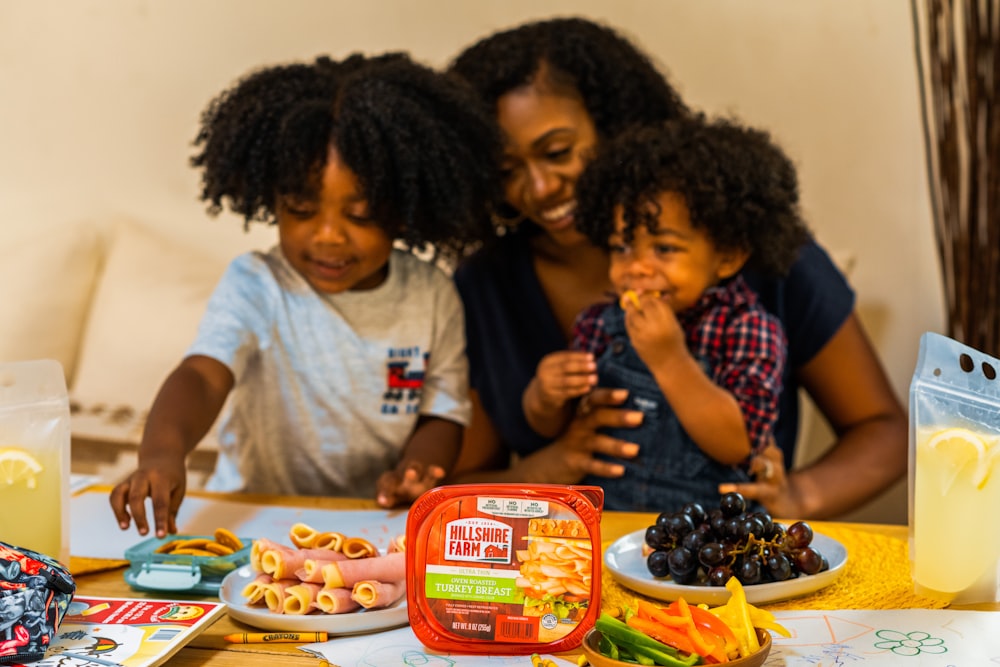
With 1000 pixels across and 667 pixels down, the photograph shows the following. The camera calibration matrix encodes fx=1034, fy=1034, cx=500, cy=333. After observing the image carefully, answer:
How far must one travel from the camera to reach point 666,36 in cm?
218

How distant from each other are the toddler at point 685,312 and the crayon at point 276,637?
25.9 inches

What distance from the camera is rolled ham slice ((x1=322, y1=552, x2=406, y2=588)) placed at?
0.82m

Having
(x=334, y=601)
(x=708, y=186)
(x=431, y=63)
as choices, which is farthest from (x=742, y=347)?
(x=431, y=63)

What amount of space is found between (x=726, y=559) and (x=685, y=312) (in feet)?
2.15

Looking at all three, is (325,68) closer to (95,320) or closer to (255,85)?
(255,85)

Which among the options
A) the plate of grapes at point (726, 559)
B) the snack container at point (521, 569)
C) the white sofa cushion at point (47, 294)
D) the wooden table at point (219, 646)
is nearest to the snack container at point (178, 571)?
the wooden table at point (219, 646)

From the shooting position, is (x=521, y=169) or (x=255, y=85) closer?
(x=255, y=85)

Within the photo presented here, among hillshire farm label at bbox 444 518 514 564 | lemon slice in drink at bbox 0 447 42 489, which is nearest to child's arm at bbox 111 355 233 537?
lemon slice in drink at bbox 0 447 42 489

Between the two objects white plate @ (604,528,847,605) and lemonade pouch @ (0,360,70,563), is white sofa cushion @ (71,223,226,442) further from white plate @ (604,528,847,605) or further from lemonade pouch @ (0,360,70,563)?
white plate @ (604,528,847,605)

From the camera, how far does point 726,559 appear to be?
84 cm

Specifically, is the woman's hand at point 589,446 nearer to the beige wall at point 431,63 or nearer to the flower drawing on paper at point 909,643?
the flower drawing on paper at point 909,643

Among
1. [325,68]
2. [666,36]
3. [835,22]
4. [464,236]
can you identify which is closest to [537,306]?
[464,236]

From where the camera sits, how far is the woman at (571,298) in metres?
1.52

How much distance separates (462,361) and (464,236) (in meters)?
0.23
